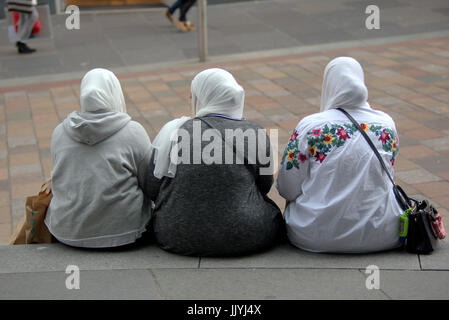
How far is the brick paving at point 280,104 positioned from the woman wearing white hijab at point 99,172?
1.37 metres

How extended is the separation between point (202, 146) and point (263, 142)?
35 cm

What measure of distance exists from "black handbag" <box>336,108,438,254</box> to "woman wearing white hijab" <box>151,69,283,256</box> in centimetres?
63

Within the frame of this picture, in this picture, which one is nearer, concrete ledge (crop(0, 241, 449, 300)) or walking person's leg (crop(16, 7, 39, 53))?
concrete ledge (crop(0, 241, 449, 300))

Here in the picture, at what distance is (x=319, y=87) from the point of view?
783 cm

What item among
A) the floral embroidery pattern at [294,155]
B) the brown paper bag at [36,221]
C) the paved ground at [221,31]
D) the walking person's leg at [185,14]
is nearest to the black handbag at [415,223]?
the floral embroidery pattern at [294,155]

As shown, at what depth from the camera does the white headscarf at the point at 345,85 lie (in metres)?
3.42

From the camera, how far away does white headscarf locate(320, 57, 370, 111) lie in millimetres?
3422

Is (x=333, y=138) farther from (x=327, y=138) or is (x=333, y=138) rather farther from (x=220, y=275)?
(x=220, y=275)

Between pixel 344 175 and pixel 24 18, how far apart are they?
799 cm

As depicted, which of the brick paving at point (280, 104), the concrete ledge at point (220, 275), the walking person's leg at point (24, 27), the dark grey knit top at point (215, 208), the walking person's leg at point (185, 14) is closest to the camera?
the concrete ledge at point (220, 275)

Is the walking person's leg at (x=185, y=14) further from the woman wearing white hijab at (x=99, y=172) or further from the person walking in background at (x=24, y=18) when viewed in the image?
the woman wearing white hijab at (x=99, y=172)

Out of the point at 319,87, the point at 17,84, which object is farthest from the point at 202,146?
the point at 17,84

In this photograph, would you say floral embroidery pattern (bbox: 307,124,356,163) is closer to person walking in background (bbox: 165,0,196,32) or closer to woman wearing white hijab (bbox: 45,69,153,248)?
woman wearing white hijab (bbox: 45,69,153,248)

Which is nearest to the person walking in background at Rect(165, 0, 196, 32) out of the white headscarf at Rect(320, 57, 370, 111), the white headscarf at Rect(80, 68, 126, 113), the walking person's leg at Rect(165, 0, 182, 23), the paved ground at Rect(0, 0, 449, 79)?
the walking person's leg at Rect(165, 0, 182, 23)
